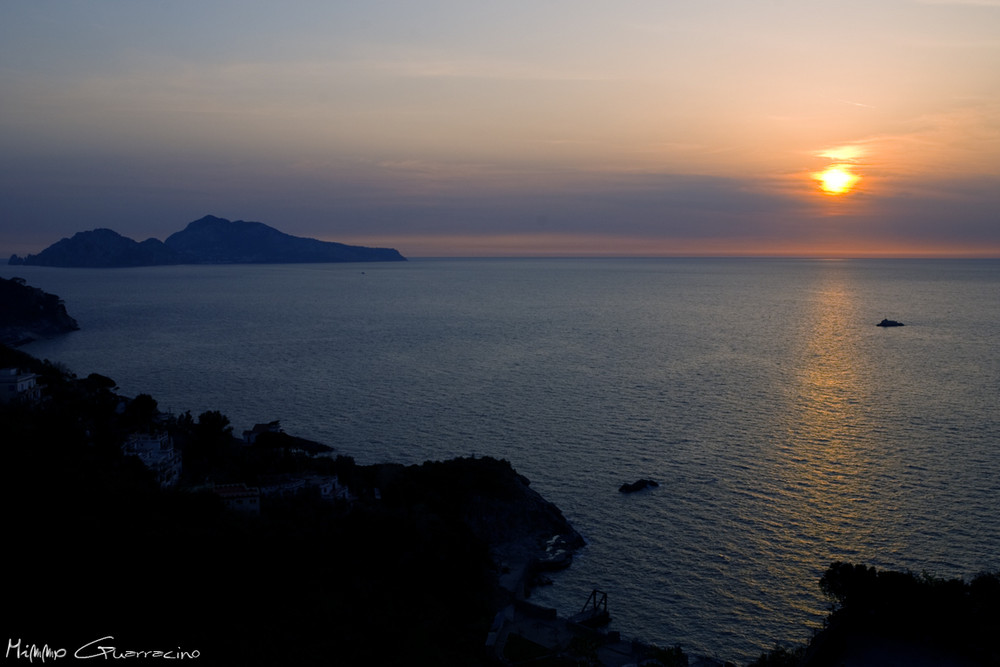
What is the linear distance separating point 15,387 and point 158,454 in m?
11.1

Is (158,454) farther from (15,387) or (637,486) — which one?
(637,486)

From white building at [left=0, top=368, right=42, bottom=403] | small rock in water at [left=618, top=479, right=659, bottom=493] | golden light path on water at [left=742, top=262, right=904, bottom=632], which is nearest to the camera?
golden light path on water at [left=742, top=262, right=904, bottom=632]

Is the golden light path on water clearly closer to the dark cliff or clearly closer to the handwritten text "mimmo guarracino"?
the handwritten text "mimmo guarracino"

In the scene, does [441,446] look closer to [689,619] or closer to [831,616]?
[689,619]

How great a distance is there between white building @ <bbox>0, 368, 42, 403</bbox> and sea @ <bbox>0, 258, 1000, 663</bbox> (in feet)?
50.3

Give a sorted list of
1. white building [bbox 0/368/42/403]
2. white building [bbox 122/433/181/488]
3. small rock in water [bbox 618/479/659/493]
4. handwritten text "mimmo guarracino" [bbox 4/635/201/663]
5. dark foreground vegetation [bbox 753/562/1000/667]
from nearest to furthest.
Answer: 1. handwritten text "mimmo guarracino" [bbox 4/635/201/663]
2. dark foreground vegetation [bbox 753/562/1000/667]
3. white building [bbox 122/433/181/488]
4. small rock in water [bbox 618/479/659/493]
5. white building [bbox 0/368/42/403]

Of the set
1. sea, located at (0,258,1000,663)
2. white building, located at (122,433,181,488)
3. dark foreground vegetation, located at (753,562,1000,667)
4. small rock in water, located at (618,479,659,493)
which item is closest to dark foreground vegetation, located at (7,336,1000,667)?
dark foreground vegetation, located at (753,562,1000,667)

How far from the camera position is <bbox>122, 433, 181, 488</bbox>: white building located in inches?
1487

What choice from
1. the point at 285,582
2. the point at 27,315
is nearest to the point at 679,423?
the point at 285,582

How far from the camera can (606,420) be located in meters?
56.4

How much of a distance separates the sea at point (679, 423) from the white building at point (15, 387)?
15.3 m

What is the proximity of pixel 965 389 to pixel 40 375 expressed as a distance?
78.0 meters

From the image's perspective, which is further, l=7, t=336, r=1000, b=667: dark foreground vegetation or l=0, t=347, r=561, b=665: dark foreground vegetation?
l=7, t=336, r=1000, b=667: dark foreground vegetation

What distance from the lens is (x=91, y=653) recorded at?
19.1 meters
